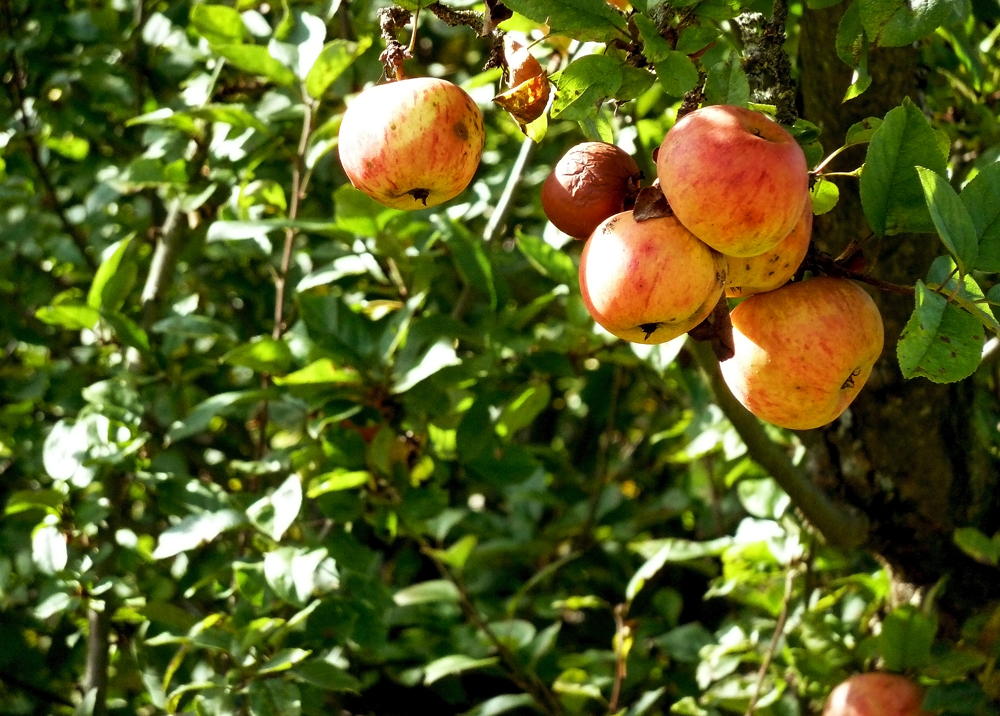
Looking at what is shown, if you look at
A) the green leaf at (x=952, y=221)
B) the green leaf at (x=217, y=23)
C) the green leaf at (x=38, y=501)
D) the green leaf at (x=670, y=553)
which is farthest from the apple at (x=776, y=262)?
the green leaf at (x=38, y=501)

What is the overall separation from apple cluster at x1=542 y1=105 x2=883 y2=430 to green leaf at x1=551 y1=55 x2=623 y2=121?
0.22ft

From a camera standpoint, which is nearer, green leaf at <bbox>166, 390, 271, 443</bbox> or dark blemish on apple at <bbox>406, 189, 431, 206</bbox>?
dark blemish on apple at <bbox>406, 189, 431, 206</bbox>

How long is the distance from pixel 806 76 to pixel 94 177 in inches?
67.0

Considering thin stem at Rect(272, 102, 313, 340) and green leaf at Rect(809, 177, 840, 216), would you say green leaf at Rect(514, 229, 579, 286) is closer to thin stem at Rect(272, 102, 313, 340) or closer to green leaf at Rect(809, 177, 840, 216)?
thin stem at Rect(272, 102, 313, 340)

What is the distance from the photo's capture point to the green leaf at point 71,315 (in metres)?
1.70

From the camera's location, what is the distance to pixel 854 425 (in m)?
1.54

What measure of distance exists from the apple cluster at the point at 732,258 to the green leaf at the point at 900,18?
162mm

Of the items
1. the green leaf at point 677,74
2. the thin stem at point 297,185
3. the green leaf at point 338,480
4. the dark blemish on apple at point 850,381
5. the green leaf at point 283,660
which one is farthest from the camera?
the thin stem at point 297,185

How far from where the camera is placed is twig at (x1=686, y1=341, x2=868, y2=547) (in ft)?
4.45

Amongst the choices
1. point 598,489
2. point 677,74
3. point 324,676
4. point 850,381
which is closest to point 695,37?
point 677,74

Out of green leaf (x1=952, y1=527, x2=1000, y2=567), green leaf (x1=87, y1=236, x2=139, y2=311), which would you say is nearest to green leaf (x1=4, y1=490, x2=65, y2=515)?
green leaf (x1=87, y1=236, x2=139, y2=311)

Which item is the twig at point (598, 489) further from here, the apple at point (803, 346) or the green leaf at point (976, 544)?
the apple at point (803, 346)

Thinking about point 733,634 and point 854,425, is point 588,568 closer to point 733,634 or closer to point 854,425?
point 733,634

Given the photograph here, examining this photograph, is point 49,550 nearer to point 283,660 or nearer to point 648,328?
point 283,660
